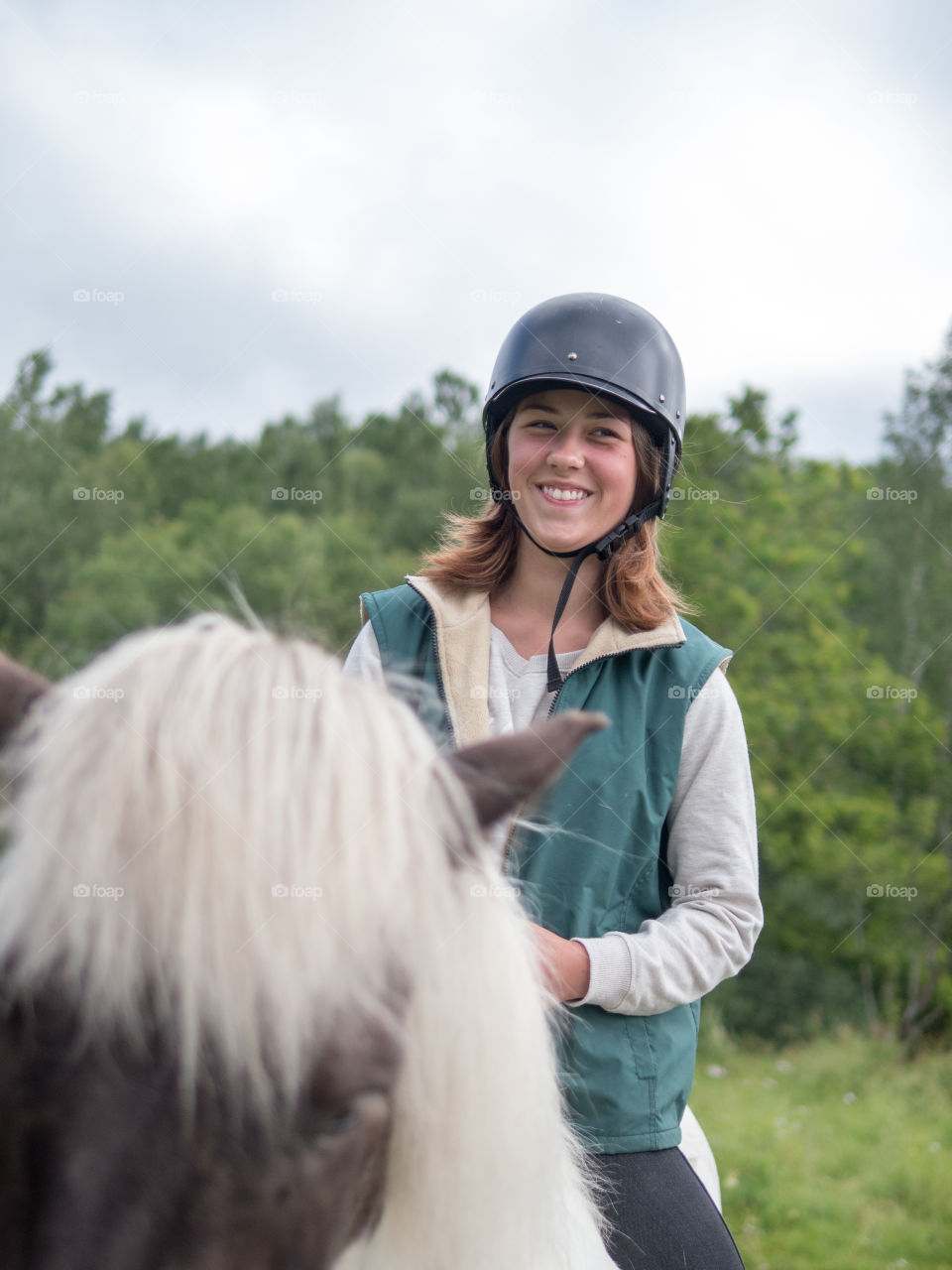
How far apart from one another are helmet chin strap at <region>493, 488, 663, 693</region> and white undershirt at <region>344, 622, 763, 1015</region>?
44mm

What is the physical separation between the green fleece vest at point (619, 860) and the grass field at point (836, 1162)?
→ 5.62 metres

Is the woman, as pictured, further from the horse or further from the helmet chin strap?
the horse

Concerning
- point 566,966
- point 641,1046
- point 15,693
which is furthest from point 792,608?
point 15,693

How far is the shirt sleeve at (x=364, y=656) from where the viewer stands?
2426 millimetres

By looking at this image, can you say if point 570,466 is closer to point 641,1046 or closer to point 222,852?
point 641,1046

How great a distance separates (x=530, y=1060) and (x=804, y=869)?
73.3 ft

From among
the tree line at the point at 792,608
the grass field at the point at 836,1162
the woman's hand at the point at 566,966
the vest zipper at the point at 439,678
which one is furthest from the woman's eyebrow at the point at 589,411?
the tree line at the point at 792,608

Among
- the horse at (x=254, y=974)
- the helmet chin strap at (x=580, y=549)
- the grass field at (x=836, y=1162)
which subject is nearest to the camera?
the horse at (x=254, y=974)

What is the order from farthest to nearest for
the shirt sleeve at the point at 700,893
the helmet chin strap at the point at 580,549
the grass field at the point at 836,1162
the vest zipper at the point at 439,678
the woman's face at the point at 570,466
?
the grass field at the point at 836,1162
the woman's face at the point at 570,466
the helmet chin strap at the point at 580,549
the vest zipper at the point at 439,678
the shirt sleeve at the point at 700,893

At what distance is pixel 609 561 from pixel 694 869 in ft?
2.80

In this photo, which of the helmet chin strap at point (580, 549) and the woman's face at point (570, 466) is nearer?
the helmet chin strap at point (580, 549)

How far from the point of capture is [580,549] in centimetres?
258

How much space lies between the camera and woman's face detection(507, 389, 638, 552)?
2557 millimetres

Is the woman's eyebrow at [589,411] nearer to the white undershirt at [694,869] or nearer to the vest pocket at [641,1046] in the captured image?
the white undershirt at [694,869]
